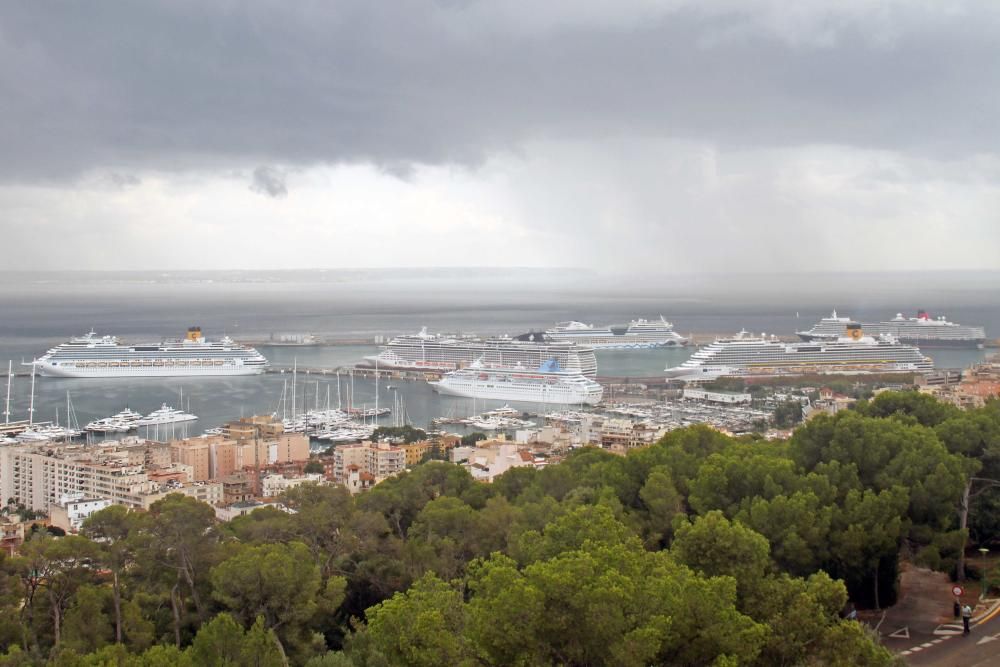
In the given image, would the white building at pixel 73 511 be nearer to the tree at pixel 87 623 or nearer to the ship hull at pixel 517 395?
the tree at pixel 87 623

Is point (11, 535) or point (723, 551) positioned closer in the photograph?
point (723, 551)

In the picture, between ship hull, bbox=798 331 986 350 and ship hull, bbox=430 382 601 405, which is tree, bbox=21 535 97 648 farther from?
ship hull, bbox=798 331 986 350

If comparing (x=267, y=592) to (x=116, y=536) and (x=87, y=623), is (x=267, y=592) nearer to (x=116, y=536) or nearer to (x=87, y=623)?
(x=87, y=623)

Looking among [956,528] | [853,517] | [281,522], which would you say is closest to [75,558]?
[281,522]

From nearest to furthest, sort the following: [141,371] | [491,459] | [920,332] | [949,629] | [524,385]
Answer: [949,629] < [491,459] < [524,385] < [141,371] < [920,332]

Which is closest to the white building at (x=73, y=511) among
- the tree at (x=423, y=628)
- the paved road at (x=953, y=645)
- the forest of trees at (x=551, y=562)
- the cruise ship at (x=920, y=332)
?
the forest of trees at (x=551, y=562)

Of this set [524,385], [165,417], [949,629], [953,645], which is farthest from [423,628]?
[524,385]
